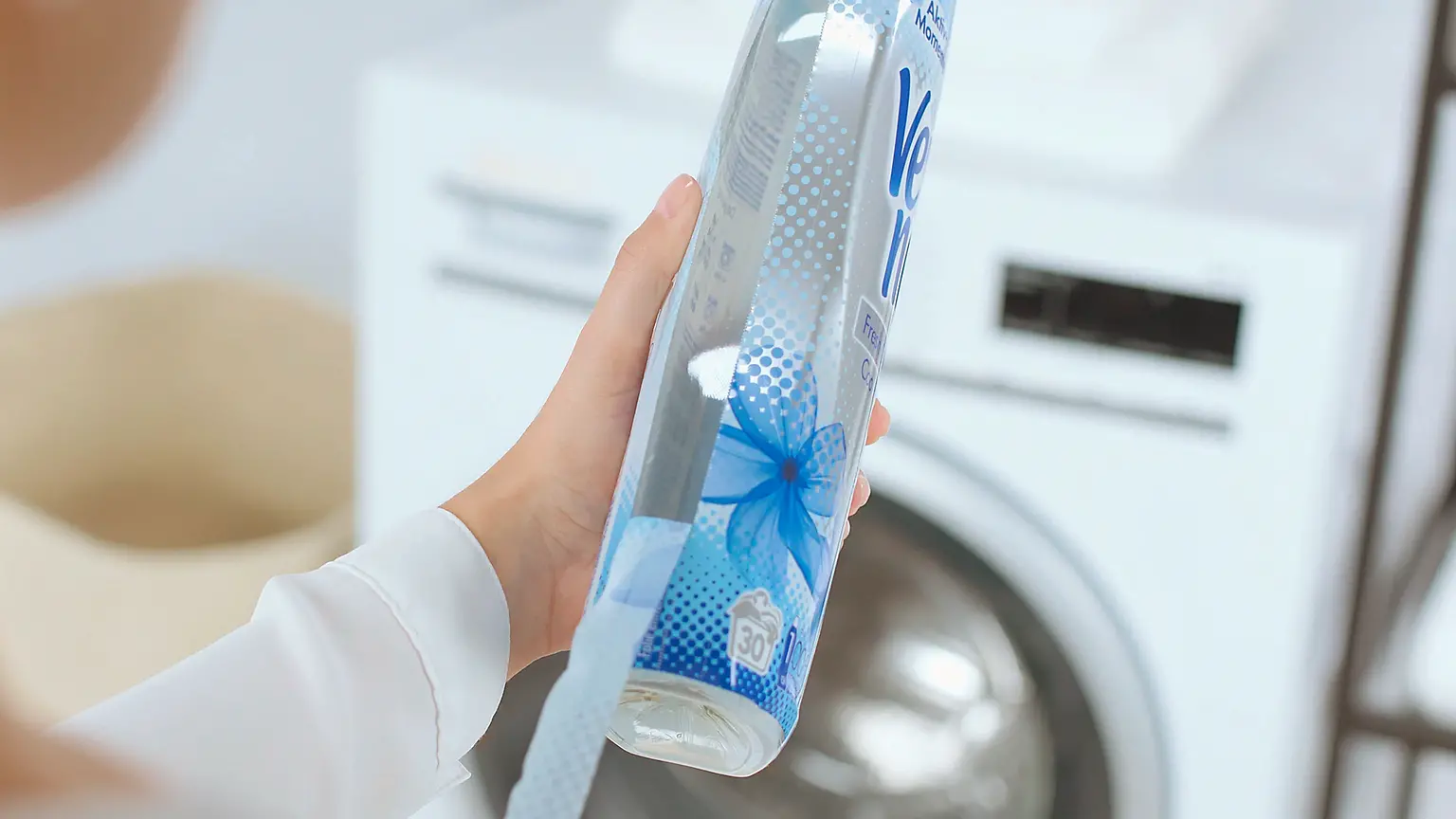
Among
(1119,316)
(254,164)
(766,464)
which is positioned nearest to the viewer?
(766,464)

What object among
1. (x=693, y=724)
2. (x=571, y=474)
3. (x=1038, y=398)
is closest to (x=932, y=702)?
(x=1038, y=398)

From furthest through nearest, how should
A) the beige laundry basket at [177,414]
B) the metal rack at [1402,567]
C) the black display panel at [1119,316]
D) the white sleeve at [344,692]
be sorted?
1. the beige laundry basket at [177,414]
2. the metal rack at [1402,567]
3. the black display panel at [1119,316]
4. the white sleeve at [344,692]

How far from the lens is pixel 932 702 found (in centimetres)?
101

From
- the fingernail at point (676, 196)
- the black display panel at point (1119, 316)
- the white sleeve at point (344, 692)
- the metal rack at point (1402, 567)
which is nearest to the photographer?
the white sleeve at point (344, 692)

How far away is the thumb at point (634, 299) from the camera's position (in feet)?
1.82

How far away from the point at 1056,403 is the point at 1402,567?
418 millimetres

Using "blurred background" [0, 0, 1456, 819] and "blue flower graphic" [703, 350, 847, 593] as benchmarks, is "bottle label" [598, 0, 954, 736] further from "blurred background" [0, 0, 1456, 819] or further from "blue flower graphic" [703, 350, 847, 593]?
"blurred background" [0, 0, 1456, 819]

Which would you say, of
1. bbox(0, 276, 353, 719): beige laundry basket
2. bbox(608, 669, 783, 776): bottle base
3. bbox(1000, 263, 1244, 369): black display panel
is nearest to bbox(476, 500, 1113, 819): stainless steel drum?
bbox(1000, 263, 1244, 369): black display panel

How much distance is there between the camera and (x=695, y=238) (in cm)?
45

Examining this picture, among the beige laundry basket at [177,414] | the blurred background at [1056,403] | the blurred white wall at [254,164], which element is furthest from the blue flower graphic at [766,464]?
the blurred white wall at [254,164]

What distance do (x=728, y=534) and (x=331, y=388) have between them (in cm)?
100

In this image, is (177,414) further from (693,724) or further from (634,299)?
(693,724)

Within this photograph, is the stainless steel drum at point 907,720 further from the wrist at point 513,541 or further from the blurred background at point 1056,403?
the wrist at point 513,541

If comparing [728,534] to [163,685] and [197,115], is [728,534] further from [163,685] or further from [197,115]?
[197,115]
